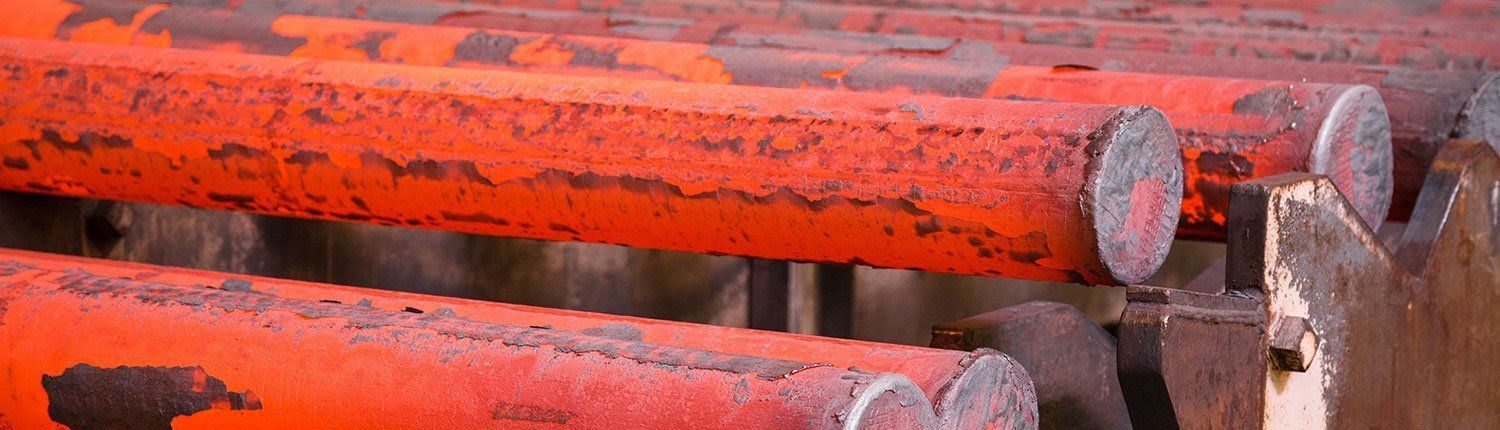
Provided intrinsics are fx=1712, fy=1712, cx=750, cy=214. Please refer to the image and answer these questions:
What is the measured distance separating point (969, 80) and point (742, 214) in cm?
56

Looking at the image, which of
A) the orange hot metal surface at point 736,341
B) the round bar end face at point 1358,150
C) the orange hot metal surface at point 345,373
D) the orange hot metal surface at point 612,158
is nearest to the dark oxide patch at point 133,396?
the orange hot metal surface at point 345,373

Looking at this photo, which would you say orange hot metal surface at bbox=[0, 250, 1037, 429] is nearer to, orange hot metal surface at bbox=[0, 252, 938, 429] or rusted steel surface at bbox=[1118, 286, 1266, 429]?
orange hot metal surface at bbox=[0, 252, 938, 429]

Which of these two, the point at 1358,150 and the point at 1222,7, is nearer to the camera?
the point at 1358,150

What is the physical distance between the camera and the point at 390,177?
200 cm

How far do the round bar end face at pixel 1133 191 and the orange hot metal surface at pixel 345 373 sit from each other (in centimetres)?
39

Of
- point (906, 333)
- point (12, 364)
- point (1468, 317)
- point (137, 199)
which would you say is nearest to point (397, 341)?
point (12, 364)

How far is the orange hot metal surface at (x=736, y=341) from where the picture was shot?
143cm

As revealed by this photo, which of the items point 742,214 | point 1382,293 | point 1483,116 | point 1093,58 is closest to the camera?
point 742,214

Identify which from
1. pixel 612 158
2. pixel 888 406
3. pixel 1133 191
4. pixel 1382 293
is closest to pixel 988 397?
pixel 888 406

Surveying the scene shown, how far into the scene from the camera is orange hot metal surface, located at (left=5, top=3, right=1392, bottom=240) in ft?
6.62

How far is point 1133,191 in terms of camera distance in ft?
5.49

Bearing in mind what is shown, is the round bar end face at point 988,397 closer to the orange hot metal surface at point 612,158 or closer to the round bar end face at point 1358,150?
the orange hot metal surface at point 612,158

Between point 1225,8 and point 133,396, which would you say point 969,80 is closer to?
point 133,396

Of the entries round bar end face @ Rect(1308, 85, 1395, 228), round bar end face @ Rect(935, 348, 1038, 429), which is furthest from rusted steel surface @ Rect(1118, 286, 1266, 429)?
round bar end face @ Rect(1308, 85, 1395, 228)
